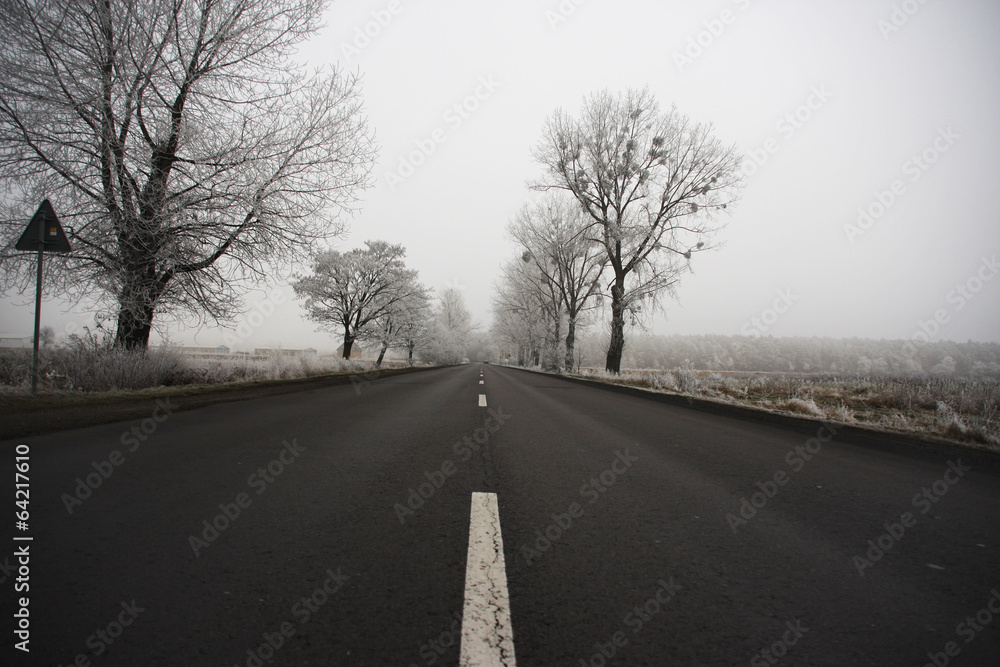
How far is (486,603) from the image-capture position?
1.62 meters

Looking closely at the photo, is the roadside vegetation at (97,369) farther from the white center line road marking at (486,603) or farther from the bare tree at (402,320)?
the bare tree at (402,320)

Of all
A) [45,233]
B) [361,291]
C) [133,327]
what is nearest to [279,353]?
[133,327]

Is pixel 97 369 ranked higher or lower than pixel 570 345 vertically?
lower

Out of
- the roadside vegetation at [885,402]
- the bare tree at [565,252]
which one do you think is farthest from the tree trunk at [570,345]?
the roadside vegetation at [885,402]

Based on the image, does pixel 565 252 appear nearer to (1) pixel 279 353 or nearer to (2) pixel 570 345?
(2) pixel 570 345

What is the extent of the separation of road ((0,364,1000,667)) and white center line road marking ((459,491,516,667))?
0.10 feet

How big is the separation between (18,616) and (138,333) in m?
10.6

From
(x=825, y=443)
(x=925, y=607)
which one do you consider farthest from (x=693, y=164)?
(x=925, y=607)

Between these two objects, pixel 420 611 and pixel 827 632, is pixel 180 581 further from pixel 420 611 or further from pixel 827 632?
A: pixel 827 632

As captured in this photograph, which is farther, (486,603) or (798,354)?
(798,354)

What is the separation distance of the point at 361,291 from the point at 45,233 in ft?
79.3

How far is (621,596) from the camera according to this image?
1748mm

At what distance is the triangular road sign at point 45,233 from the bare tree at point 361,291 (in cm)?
2186

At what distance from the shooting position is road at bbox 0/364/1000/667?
1436mm
